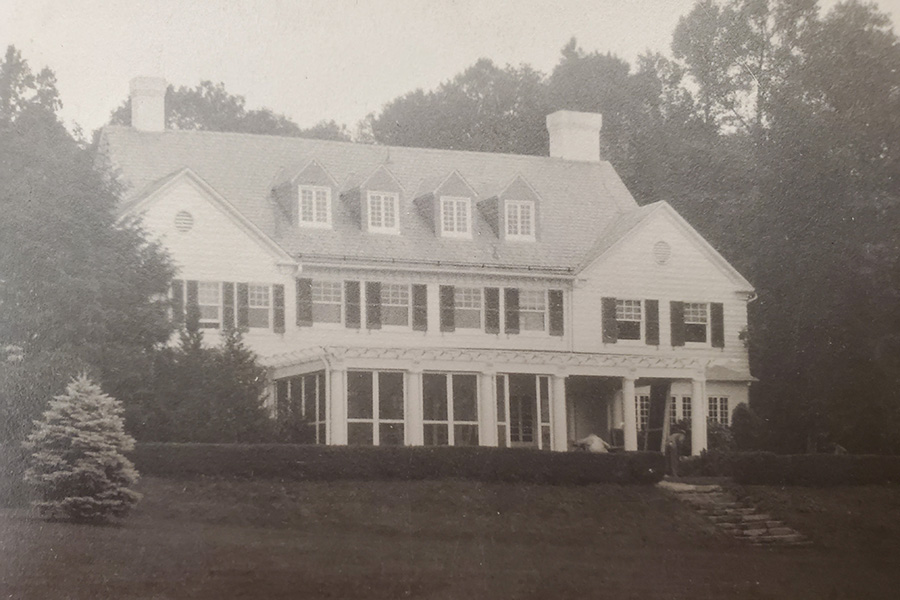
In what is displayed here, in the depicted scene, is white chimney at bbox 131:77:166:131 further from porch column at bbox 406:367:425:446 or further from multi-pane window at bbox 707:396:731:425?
multi-pane window at bbox 707:396:731:425

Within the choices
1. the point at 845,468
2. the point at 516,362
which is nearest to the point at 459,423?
the point at 516,362

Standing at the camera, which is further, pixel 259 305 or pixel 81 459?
pixel 259 305

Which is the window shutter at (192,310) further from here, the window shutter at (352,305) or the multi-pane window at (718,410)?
the multi-pane window at (718,410)

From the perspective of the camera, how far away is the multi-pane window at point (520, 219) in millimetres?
9797

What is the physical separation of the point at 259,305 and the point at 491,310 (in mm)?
1849

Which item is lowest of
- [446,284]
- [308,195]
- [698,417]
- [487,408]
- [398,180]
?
[698,417]

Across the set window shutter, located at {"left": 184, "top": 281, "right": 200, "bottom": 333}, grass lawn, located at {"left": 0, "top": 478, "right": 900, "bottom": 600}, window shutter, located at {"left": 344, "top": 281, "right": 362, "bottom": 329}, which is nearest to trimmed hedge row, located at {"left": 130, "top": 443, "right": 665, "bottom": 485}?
grass lawn, located at {"left": 0, "top": 478, "right": 900, "bottom": 600}

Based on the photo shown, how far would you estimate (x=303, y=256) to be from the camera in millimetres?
9156

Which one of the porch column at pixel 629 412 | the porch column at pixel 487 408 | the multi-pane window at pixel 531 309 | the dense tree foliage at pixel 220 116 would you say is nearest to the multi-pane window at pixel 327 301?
the dense tree foliage at pixel 220 116

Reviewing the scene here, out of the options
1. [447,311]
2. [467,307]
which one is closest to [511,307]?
[467,307]

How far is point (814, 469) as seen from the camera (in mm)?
10031

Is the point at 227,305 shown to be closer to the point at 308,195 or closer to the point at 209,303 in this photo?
the point at 209,303

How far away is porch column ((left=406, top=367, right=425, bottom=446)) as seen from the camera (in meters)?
9.32

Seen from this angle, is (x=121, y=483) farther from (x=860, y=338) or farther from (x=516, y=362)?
(x=860, y=338)
